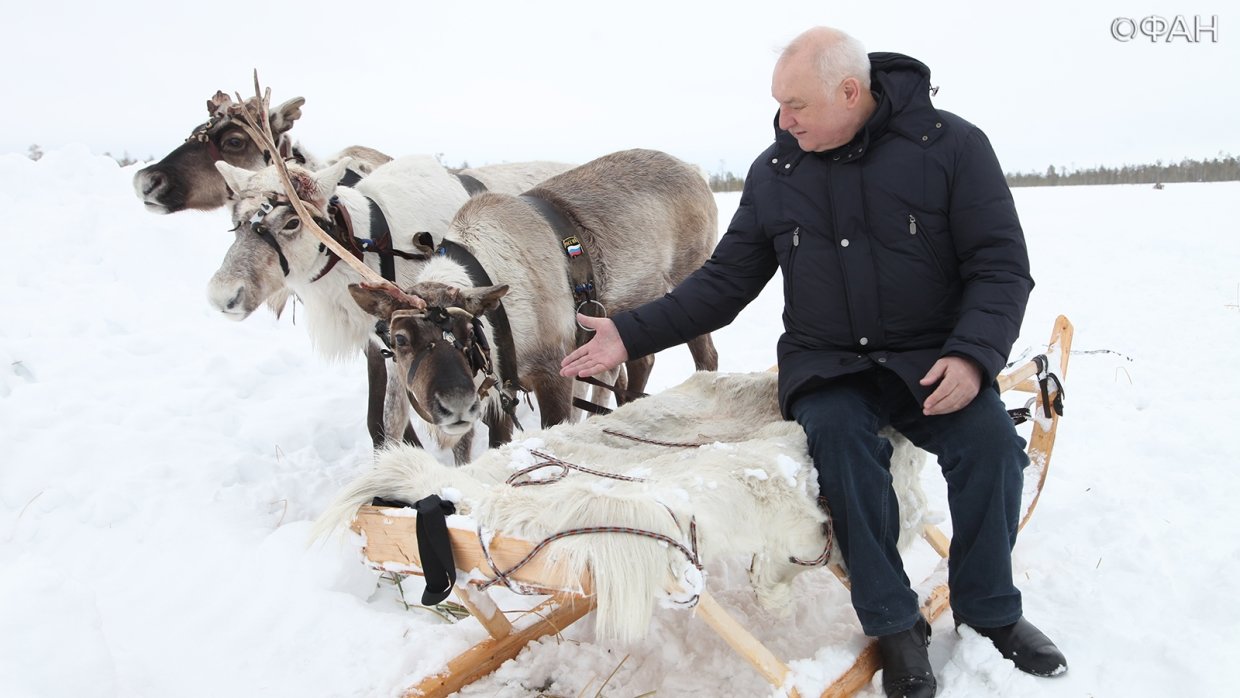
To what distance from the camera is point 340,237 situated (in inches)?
152

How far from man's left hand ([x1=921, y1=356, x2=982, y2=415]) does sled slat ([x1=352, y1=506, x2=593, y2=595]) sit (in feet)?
3.70

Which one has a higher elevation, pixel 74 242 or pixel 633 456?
pixel 74 242

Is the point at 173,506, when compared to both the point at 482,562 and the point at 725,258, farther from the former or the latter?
Answer: the point at 725,258

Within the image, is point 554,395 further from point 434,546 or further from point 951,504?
point 951,504

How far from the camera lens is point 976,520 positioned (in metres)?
2.27

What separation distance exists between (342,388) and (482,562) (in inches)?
154

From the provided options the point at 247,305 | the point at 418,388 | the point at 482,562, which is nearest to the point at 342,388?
the point at 247,305

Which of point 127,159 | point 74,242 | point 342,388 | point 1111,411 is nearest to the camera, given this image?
point 1111,411

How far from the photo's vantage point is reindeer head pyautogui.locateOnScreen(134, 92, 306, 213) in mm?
4352

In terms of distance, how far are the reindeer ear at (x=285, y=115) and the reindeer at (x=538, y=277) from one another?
56.5 inches

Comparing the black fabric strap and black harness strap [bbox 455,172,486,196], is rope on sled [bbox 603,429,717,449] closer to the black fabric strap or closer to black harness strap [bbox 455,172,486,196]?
the black fabric strap

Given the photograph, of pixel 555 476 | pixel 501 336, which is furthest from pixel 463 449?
pixel 555 476

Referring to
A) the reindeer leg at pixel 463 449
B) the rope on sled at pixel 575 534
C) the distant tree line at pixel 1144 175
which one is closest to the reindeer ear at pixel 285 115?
the reindeer leg at pixel 463 449

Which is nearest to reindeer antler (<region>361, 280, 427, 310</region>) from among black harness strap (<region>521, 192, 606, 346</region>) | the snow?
the snow
